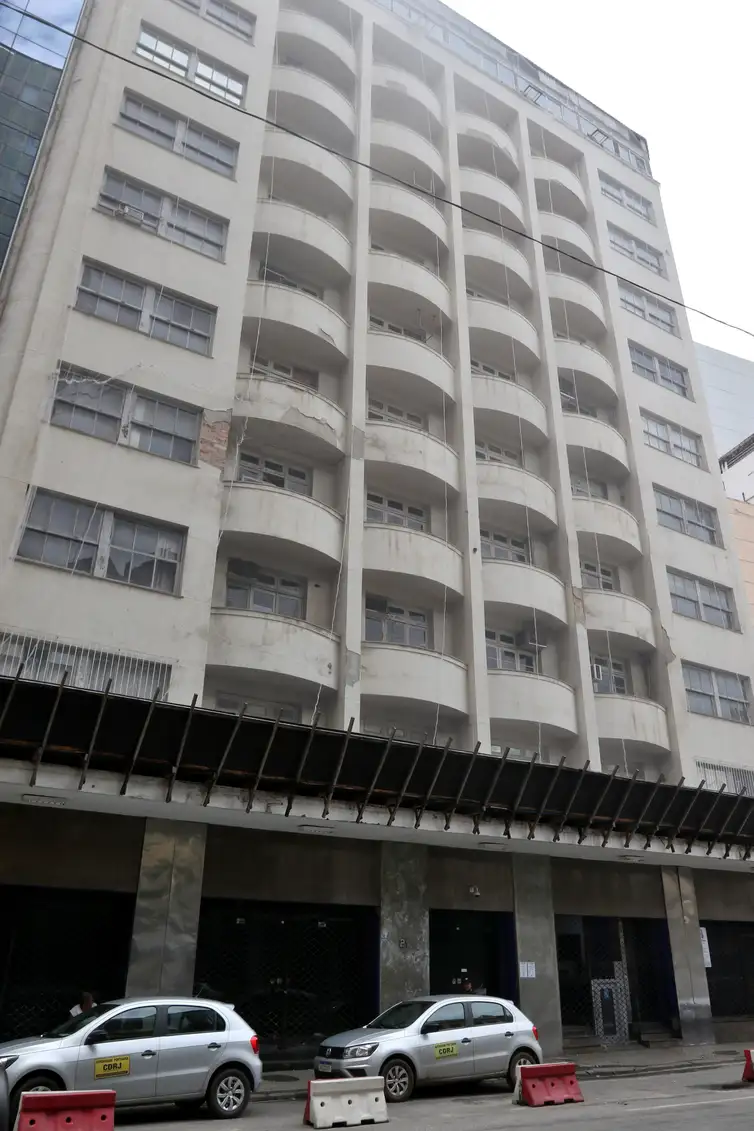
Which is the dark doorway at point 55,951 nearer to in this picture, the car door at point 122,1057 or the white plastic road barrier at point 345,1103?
the car door at point 122,1057

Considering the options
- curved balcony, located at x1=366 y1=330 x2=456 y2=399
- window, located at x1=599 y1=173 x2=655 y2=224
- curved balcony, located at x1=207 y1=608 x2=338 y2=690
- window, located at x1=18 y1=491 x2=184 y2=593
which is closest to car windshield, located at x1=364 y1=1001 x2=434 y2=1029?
curved balcony, located at x1=207 y1=608 x2=338 y2=690

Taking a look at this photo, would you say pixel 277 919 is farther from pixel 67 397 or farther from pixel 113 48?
pixel 113 48

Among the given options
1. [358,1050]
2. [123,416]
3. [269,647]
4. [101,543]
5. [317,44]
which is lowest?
[358,1050]

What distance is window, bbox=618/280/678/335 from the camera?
108ft

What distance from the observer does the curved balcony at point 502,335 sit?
88.8 feet

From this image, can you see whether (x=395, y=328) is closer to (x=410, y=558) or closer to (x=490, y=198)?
(x=490, y=198)

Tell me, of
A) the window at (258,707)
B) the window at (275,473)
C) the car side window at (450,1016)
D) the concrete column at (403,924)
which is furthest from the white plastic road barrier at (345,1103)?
the window at (275,473)

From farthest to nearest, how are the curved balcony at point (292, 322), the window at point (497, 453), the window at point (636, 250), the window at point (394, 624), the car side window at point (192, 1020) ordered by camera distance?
Result: the window at point (636, 250) → the window at point (497, 453) → the curved balcony at point (292, 322) → the window at point (394, 624) → the car side window at point (192, 1020)

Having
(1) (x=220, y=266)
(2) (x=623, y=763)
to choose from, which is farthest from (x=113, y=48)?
(2) (x=623, y=763)

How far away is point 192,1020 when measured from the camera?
37.1ft

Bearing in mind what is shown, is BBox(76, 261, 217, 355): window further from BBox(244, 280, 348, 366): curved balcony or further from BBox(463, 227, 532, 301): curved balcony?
BBox(463, 227, 532, 301): curved balcony

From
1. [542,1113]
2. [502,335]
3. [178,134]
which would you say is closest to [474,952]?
[542,1113]

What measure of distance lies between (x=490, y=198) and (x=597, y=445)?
9.55m

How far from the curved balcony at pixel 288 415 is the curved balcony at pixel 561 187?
16.9 meters
